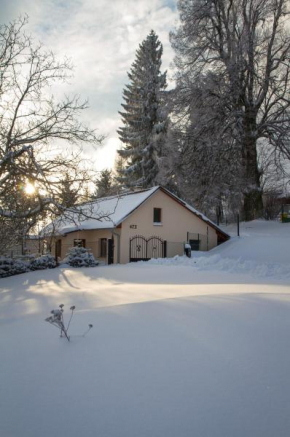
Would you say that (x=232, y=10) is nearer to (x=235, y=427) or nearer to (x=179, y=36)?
(x=179, y=36)

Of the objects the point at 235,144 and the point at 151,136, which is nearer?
the point at 235,144

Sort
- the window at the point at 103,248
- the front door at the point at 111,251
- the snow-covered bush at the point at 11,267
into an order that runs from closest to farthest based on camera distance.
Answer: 1. the snow-covered bush at the point at 11,267
2. the front door at the point at 111,251
3. the window at the point at 103,248

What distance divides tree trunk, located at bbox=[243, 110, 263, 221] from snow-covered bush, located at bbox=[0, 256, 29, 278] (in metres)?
14.9

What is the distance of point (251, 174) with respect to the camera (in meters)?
24.3

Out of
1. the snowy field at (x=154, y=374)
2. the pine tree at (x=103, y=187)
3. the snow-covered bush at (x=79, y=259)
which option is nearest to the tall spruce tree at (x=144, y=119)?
the pine tree at (x=103, y=187)

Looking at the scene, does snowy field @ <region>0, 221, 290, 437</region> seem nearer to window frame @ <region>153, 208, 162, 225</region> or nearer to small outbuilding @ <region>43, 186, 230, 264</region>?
small outbuilding @ <region>43, 186, 230, 264</region>

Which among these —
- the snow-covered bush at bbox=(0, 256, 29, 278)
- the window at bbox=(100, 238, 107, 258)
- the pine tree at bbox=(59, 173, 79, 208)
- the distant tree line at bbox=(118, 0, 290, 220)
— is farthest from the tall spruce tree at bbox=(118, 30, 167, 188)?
the pine tree at bbox=(59, 173, 79, 208)

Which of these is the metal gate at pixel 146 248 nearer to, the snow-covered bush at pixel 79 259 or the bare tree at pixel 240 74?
the snow-covered bush at pixel 79 259

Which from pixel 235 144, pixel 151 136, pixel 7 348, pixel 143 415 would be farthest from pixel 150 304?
pixel 151 136

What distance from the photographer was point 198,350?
3756 mm

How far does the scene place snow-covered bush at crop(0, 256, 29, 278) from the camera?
1798 cm

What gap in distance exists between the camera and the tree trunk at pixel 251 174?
23.9 meters

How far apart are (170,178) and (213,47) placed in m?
10.8

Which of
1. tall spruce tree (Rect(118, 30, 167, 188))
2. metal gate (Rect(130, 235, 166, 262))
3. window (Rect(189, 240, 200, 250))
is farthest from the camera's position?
tall spruce tree (Rect(118, 30, 167, 188))
